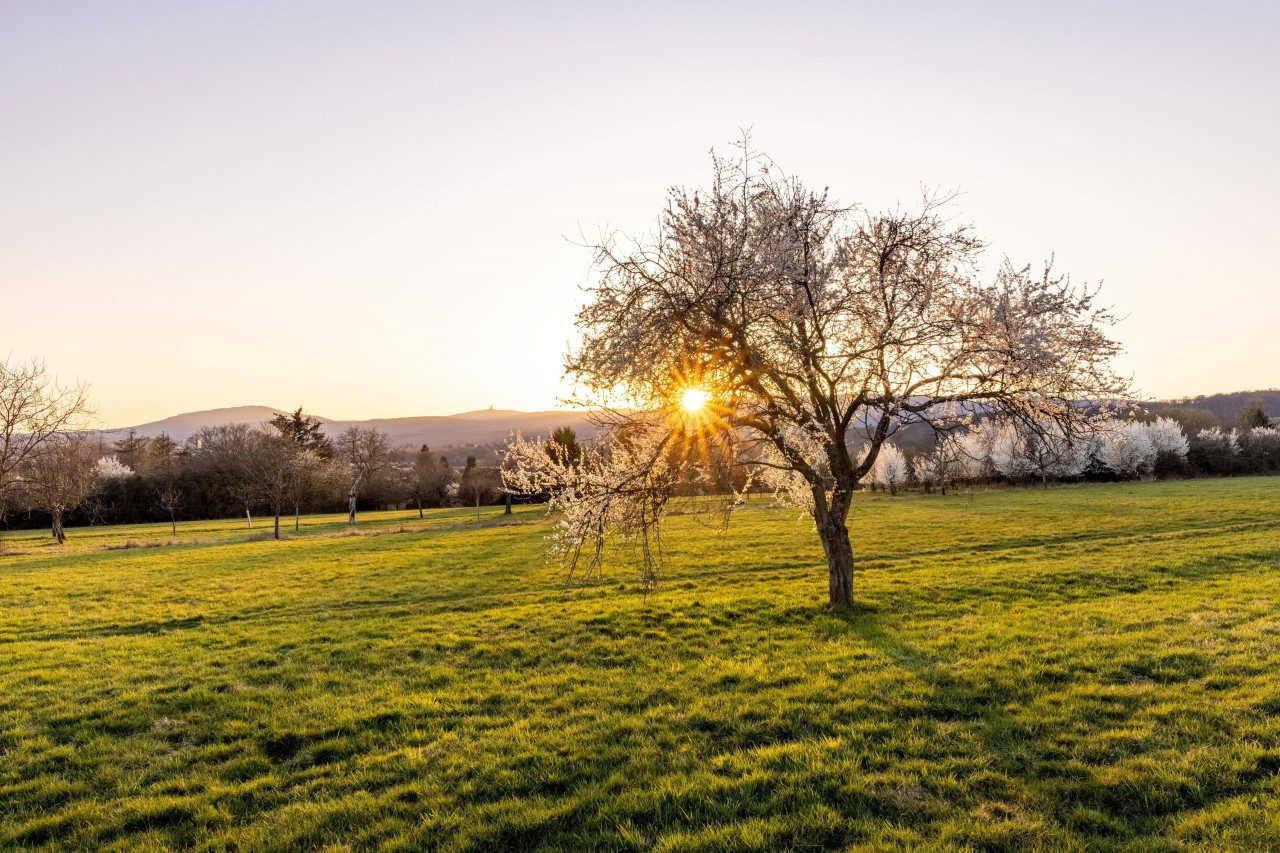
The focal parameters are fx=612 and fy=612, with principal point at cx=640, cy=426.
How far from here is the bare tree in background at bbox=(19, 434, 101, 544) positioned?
130ft

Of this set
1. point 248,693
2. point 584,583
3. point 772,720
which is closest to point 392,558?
point 584,583

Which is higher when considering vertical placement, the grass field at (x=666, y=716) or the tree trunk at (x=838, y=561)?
the tree trunk at (x=838, y=561)

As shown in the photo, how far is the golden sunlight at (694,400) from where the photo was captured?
1069 centimetres

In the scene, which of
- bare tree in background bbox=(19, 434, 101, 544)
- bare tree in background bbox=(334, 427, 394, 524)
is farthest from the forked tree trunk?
bare tree in background bbox=(334, 427, 394, 524)

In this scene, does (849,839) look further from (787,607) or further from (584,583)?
(584,583)

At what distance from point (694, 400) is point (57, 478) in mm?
48578

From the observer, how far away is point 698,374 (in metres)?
10.2

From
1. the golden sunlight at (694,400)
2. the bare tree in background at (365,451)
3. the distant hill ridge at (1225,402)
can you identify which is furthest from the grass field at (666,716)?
the distant hill ridge at (1225,402)

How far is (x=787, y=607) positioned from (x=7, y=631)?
58.9ft

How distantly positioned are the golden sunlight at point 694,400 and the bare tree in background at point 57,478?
44.7m

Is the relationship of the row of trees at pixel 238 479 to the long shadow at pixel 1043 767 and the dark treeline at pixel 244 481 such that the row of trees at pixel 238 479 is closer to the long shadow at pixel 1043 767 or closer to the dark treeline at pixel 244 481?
the dark treeline at pixel 244 481

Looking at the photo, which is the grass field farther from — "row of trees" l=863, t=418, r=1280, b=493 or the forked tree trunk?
"row of trees" l=863, t=418, r=1280, b=493

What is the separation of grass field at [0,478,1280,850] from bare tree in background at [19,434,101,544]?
29.7 m

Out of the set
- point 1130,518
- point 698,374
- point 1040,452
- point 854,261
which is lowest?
point 1130,518
